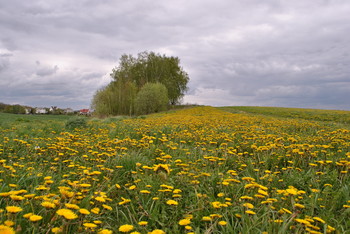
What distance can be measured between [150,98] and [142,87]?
3478 millimetres

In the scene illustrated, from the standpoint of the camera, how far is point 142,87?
4438cm

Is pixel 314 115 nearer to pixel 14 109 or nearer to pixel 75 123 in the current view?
pixel 75 123

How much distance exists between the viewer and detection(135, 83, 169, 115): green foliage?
4212 centimetres

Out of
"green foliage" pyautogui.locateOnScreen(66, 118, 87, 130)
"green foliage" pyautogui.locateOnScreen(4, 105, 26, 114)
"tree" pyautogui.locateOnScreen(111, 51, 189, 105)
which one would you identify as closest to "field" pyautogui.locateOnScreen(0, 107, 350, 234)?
"green foliage" pyautogui.locateOnScreen(66, 118, 87, 130)

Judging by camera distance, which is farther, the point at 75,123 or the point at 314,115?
the point at 314,115

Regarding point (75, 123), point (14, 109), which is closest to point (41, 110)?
point (14, 109)

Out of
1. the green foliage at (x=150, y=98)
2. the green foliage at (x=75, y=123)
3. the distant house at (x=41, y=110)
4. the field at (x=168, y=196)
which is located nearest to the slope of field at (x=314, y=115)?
the green foliage at (x=150, y=98)

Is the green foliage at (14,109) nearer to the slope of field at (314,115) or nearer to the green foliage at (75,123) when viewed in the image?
the slope of field at (314,115)

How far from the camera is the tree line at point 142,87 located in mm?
42594

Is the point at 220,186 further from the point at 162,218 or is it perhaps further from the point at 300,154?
the point at 300,154

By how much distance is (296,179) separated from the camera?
3947mm

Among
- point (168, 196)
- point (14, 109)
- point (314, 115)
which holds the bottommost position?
point (168, 196)

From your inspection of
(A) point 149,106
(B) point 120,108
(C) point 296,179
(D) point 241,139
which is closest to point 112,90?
(B) point 120,108

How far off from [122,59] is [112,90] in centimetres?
861
